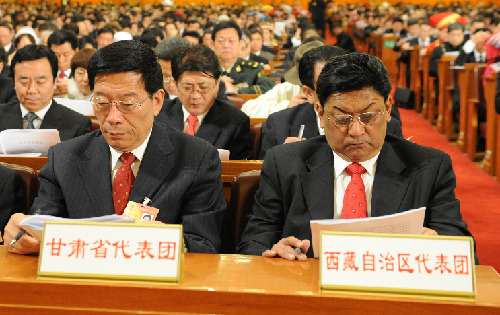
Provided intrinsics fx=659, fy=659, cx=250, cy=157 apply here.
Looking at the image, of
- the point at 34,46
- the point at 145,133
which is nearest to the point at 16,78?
the point at 34,46

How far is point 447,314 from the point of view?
118cm

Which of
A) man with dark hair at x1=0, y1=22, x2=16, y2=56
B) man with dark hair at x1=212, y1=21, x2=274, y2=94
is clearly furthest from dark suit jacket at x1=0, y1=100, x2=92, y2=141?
man with dark hair at x1=0, y1=22, x2=16, y2=56

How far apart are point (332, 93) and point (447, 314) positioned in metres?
0.77

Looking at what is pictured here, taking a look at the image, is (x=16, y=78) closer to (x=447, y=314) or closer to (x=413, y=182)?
(x=413, y=182)

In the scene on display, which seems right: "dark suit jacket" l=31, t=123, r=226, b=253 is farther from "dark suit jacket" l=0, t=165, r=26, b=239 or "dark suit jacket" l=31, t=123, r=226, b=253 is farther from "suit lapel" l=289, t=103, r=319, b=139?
"suit lapel" l=289, t=103, r=319, b=139

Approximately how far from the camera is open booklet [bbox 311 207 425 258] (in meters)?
1.36

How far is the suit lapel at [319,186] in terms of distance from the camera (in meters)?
1.83

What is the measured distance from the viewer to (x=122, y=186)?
192 cm

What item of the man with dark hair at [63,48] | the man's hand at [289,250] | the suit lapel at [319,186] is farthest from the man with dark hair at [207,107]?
the man with dark hair at [63,48]

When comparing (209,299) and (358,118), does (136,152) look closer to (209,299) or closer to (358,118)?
(358,118)

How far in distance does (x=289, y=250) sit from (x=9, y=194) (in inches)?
40.9

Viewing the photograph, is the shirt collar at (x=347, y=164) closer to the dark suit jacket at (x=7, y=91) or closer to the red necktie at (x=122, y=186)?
the red necktie at (x=122, y=186)

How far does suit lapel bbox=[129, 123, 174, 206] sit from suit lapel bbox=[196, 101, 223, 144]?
4.45ft

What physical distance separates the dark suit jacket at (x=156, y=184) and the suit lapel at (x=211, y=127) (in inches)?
53.0
